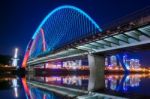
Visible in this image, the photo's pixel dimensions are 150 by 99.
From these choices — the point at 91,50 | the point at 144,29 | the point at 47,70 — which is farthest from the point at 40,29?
the point at 144,29

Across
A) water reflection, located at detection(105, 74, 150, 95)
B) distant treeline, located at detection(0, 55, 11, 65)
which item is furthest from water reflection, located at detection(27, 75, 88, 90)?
distant treeline, located at detection(0, 55, 11, 65)

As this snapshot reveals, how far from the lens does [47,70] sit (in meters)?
140

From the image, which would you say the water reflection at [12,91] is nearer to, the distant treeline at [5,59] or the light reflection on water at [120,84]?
the light reflection on water at [120,84]

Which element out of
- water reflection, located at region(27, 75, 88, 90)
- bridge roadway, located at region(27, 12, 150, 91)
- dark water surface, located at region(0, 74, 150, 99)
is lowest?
dark water surface, located at region(0, 74, 150, 99)

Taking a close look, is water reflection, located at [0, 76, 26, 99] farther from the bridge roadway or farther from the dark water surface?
the bridge roadway

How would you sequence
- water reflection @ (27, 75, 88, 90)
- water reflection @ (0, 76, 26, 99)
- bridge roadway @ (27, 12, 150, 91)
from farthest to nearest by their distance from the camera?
water reflection @ (27, 75, 88, 90), bridge roadway @ (27, 12, 150, 91), water reflection @ (0, 76, 26, 99)

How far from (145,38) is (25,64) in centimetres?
9426

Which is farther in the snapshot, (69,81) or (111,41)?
(69,81)

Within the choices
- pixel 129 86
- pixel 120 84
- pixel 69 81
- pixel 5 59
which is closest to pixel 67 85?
pixel 120 84

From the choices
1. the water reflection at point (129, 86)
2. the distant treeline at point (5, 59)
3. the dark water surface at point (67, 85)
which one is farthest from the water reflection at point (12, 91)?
the distant treeline at point (5, 59)

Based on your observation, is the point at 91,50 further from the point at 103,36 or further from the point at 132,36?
the point at 132,36

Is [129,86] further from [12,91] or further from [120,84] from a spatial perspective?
[12,91]

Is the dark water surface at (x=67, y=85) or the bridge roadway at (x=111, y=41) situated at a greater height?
the bridge roadway at (x=111, y=41)

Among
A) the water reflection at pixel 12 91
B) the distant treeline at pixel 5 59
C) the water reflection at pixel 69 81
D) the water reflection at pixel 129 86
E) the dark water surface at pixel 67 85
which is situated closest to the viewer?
the water reflection at pixel 12 91
